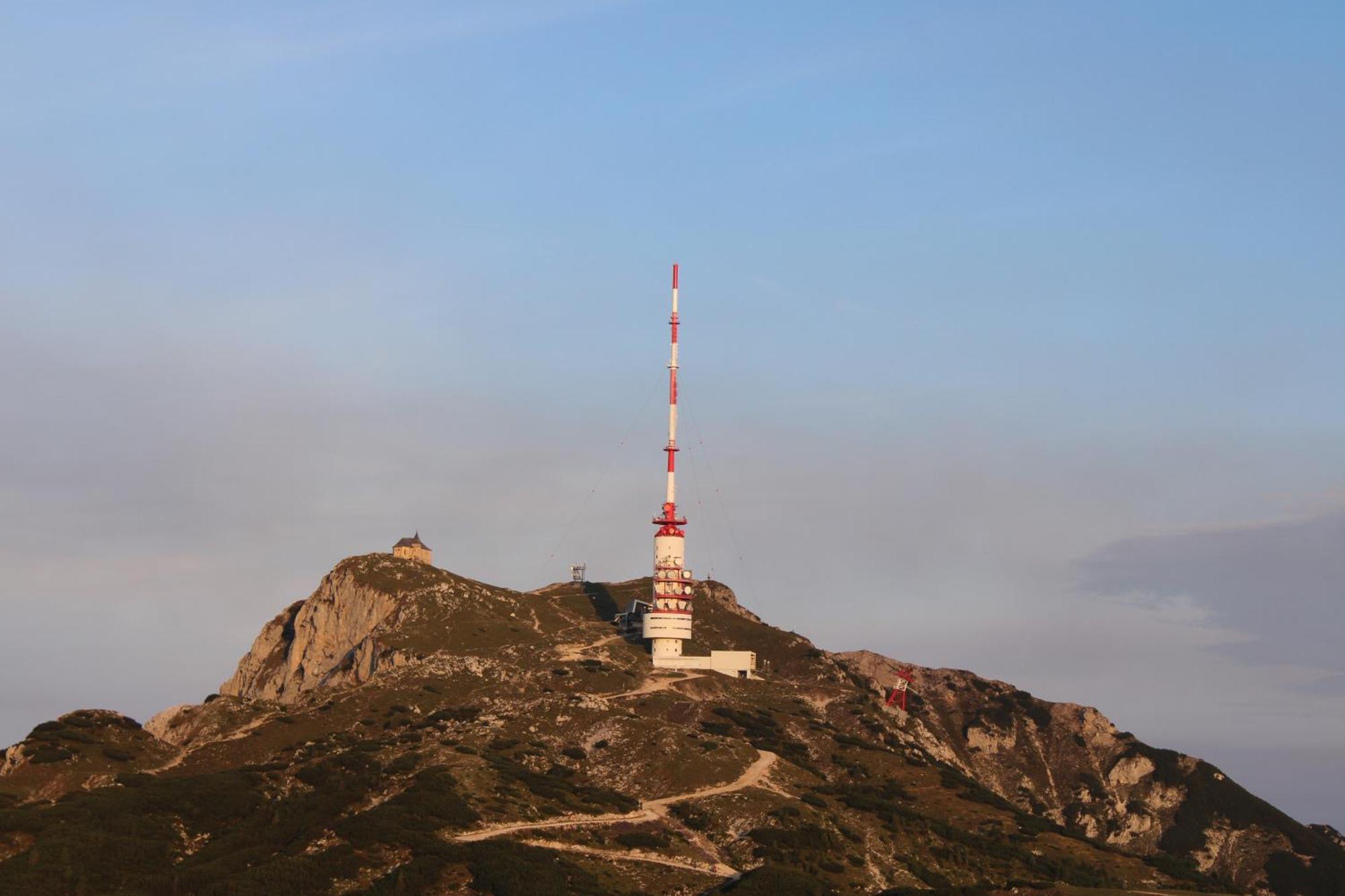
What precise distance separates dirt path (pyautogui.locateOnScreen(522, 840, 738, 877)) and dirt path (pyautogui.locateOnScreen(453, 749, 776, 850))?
141cm

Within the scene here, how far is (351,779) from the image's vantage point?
5561 inches

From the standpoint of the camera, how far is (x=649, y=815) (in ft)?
456

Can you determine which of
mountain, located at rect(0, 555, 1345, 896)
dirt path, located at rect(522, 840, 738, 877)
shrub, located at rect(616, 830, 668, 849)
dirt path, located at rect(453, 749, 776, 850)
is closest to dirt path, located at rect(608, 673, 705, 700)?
mountain, located at rect(0, 555, 1345, 896)

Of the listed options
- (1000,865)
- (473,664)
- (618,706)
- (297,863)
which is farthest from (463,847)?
(473,664)

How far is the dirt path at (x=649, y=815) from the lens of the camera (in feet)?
414

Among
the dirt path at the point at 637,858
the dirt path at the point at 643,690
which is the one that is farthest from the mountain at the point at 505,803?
the dirt path at the point at 643,690

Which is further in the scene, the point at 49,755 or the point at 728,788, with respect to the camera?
the point at 49,755

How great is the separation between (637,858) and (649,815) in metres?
16.0

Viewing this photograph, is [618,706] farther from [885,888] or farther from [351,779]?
[885,888]

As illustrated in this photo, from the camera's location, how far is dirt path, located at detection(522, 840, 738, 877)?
401 feet

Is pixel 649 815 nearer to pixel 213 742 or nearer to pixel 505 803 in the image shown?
pixel 505 803

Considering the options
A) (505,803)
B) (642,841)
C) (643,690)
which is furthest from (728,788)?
(643,690)

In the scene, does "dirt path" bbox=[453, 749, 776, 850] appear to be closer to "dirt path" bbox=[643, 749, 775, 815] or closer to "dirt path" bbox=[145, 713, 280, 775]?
"dirt path" bbox=[643, 749, 775, 815]

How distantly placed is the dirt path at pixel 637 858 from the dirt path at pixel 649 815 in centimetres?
141
